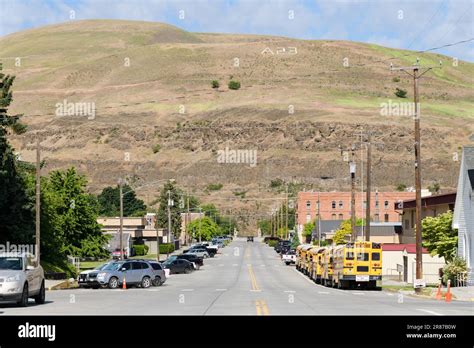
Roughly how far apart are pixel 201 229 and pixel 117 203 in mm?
18746

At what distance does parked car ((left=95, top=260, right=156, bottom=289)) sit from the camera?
169 feet

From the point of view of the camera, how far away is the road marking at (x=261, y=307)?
28500 mm

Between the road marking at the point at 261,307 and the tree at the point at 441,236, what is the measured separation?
2726 centimetres

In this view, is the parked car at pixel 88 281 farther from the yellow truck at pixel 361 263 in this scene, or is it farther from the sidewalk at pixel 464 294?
the sidewalk at pixel 464 294

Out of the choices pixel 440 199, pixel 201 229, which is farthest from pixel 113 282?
pixel 201 229

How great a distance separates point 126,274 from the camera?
51562mm

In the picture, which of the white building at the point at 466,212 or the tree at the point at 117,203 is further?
the tree at the point at 117,203

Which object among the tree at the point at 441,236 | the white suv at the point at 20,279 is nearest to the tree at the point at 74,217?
the tree at the point at 441,236
